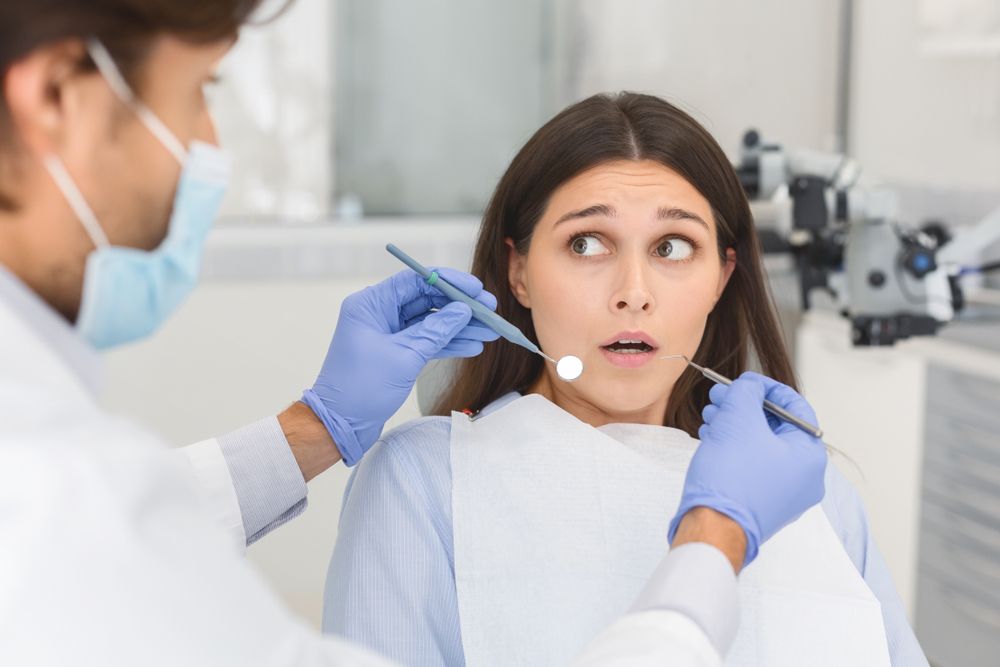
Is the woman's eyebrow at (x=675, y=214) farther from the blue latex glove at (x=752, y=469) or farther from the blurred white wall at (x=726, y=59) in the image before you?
the blurred white wall at (x=726, y=59)

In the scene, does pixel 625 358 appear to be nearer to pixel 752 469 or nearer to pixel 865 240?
pixel 752 469

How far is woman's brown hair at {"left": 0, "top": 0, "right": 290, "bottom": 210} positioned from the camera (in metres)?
0.71

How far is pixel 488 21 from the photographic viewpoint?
3270mm

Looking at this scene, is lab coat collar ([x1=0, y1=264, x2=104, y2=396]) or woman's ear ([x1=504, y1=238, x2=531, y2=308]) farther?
woman's ear ([x1=504, y1=238, x2=531, y2=308])

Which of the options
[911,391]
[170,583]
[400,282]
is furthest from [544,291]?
[911,391]

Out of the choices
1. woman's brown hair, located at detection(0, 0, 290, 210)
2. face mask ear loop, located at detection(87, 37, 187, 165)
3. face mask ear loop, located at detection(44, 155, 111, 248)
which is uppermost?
woman's brown hair, located at detection(0, 0, 290, 210)

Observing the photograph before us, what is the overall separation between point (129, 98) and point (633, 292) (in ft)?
2.34

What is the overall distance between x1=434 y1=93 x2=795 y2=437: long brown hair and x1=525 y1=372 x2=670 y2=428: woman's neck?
0.10 feet

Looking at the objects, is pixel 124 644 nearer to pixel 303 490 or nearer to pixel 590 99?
pixel 303 490

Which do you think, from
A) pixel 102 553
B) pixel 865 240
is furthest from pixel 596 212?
pixel 865 240

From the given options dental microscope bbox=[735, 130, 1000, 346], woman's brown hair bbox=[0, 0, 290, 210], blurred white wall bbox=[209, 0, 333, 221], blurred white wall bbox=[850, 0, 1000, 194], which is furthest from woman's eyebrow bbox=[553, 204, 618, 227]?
blurred white wall bbox=[209, 0, 333, 221]

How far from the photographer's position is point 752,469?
1.06 meters

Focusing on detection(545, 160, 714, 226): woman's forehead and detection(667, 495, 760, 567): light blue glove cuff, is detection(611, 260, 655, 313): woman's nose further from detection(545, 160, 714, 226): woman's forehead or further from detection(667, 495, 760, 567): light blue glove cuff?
detection(667, 495, 760, 567): light blue glove cuff

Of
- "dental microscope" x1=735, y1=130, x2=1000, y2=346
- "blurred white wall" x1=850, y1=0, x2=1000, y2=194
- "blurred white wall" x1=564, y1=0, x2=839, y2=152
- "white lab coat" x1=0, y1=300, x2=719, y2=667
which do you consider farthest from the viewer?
"blurred white wall" x1=564, y1=0, x2=839, y2=152
